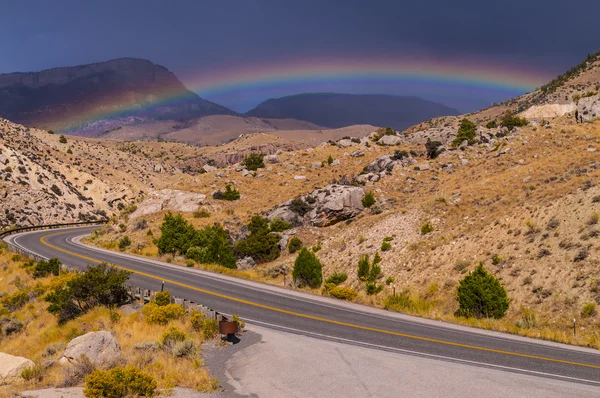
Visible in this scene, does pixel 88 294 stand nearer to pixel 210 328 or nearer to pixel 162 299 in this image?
pixel 162 299

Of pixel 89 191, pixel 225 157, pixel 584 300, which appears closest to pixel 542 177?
pixel 584 300

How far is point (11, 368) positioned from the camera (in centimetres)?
1154

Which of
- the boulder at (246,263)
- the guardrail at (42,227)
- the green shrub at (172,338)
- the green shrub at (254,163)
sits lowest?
the guardrail at (42,227)

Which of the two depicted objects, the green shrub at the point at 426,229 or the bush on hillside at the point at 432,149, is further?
the bush on hillside at the point at 432,149

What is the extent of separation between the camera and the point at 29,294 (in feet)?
83.9

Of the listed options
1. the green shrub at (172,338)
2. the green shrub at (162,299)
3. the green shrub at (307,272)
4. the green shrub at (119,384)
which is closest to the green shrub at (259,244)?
the green shrub at (307,272)

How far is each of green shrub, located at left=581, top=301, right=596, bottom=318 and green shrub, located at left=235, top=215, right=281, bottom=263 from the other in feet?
88.4

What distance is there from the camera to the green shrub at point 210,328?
1542 cm

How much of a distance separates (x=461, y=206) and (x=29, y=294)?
112ft

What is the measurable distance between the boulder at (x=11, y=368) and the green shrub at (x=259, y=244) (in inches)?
1117

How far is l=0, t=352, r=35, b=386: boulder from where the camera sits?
Answer: 11.3 meters

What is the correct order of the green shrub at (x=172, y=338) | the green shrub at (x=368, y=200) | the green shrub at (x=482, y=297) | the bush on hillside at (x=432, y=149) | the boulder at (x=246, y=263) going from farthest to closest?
the bush on hillside at (x=432, y=149), the green shrub at (x=368, y=200), the boulder at (x=246, y=263), the green shrub at (x=482, y=297), the green shrub at (x=172, y=338)

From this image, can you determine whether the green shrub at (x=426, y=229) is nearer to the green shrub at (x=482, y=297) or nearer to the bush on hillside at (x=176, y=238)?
the green shrub at (x=482, y=297)

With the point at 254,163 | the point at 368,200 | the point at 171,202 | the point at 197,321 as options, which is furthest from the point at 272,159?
the point at 197,321
